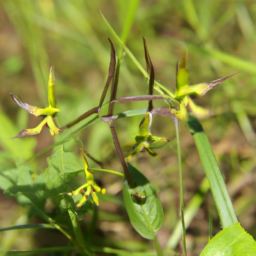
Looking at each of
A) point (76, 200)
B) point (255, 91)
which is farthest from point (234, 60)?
point (76, 200)

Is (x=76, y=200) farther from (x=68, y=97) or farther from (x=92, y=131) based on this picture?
(x=68, y=97)

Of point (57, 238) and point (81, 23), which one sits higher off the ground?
point (81, 23)

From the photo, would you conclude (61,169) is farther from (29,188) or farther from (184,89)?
(184,89)

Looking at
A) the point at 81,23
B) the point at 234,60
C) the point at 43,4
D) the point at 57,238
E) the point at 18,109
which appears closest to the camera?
the point at 234,60

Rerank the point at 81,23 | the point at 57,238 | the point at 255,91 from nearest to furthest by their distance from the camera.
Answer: the point at 57,238 → the point at 255,91 → the point at 81,23

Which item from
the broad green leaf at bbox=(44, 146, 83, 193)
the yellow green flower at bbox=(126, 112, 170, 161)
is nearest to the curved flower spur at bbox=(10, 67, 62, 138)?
the broad green leaf at bbox=(44, 146, 83, 193)

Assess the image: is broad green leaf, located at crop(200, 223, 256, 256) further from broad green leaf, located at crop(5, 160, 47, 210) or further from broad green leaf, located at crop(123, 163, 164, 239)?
broad green leaf, located at crop(5, 160, 47, 210)
